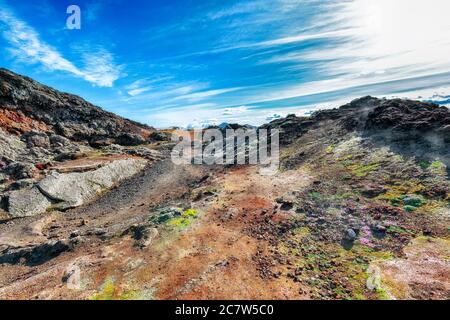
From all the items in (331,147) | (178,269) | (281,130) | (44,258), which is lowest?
(44,258)

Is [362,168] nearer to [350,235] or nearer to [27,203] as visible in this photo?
[350,235]

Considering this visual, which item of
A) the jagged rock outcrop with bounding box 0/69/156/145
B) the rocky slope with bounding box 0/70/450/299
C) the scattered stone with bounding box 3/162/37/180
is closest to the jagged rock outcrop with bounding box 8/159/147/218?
the rocky slope with bounding box 0/70/450/299

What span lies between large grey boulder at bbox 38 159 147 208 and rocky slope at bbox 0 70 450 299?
16 centimetres

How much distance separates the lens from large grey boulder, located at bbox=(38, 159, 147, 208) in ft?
88.3

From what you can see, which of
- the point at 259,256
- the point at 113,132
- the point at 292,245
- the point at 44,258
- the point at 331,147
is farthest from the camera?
the point at 113,132

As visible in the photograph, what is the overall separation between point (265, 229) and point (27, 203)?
78.7 feet

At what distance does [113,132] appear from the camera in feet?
197

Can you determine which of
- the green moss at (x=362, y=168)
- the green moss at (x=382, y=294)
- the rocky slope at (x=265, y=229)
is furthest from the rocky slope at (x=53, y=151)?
the green moss at (x=362, y=168)

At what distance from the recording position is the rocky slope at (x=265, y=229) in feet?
35.9

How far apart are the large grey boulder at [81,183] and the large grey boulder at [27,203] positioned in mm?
751

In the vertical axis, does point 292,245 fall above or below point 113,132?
below
